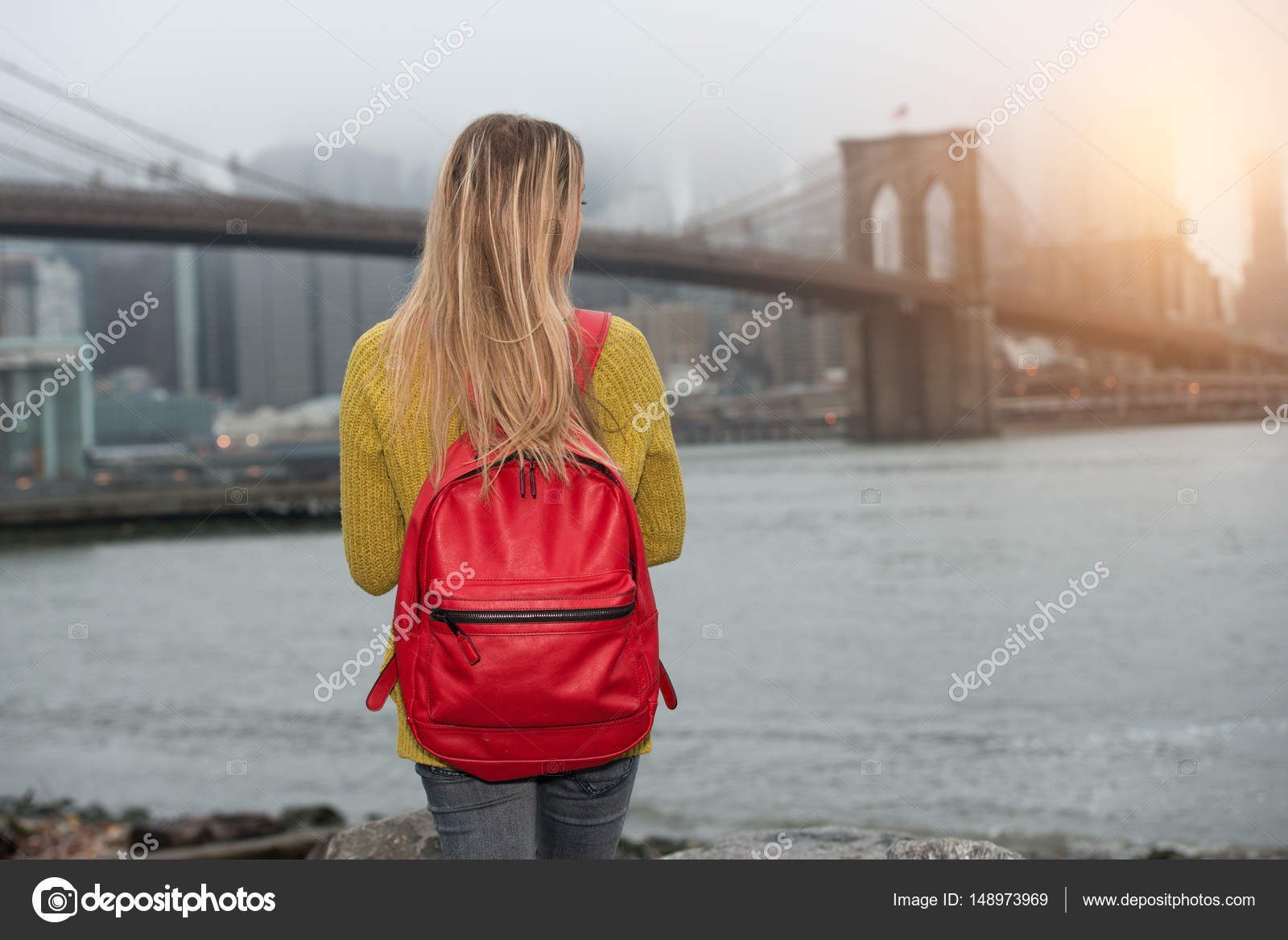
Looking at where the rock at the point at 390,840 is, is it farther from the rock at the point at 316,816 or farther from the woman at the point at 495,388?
the rock at the point at 316,816

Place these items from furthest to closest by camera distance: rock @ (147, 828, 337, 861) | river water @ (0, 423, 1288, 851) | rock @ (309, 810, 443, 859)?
river water @ (0, 423, 1288, 851) < rock @ (147, 828, 337, 861) < rock @ (309, 810, 443, 859)

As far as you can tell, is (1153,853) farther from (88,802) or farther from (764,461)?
(764,461)

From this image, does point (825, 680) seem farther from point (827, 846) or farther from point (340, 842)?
point (340, 842)

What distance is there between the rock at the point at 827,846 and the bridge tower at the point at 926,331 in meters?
23.2

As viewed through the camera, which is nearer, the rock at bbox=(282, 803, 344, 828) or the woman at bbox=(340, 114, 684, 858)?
the woman at bbox=(340, 114, 684, 858)

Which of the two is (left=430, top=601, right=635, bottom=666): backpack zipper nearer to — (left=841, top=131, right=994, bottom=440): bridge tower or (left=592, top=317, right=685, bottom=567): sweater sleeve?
(left=592, top=317, right=685, bottom=567): sweater sleeve

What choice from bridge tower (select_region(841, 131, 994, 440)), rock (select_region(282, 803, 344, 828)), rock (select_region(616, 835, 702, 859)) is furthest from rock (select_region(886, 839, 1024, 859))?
bridge tower (select_region(841, 131, 994, 440))

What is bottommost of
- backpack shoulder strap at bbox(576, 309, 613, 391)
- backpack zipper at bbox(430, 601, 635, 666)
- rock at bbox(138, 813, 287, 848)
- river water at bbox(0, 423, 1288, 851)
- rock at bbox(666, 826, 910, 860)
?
river water at bbox(0, 423, 1288, 851)

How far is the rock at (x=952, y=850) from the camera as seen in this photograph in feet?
6.23

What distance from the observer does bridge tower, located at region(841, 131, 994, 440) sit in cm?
2842

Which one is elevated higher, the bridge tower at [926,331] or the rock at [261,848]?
the bridge tower at [926,331]
